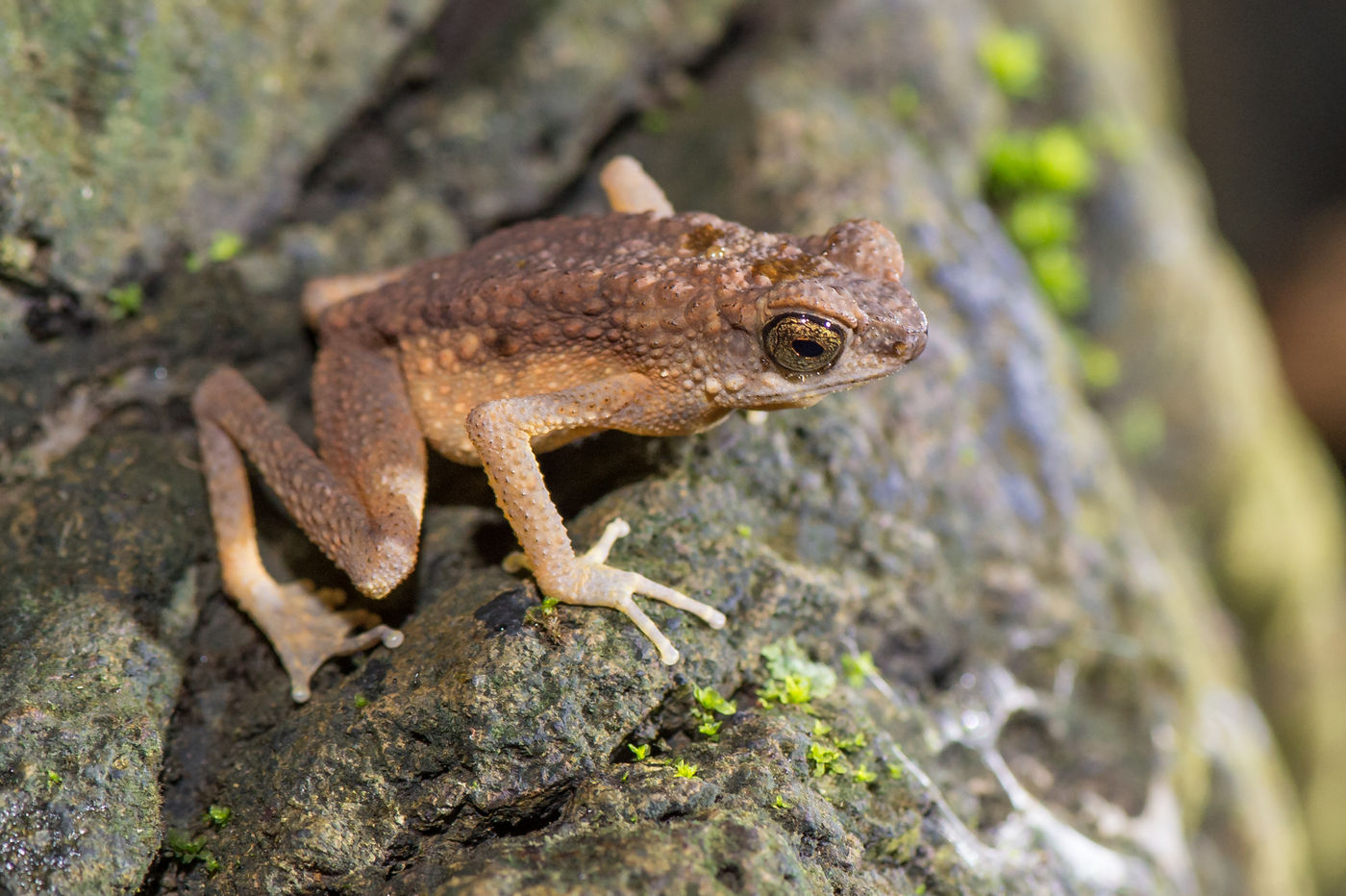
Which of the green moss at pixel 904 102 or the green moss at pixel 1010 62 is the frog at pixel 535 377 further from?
the green moss at pixel 1010 62

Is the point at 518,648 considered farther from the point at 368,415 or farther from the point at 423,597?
the point at 368,415

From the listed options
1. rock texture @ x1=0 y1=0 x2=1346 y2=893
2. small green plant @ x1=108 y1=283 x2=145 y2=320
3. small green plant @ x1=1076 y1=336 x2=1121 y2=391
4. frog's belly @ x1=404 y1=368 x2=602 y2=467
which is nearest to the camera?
rock texture @ x1=0 y1=0 x2=1346 y2=893

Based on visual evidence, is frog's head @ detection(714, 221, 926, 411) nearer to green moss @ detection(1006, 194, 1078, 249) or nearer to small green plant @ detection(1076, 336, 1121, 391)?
green moss @ detection(1006, 194, 1078, 249)

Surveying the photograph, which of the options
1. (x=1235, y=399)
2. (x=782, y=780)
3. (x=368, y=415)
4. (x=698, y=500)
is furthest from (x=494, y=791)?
(x=1235, y=399)

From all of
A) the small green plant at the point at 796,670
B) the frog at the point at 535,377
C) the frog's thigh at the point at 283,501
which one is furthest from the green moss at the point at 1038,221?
the frog's thigh at the point at 283,501

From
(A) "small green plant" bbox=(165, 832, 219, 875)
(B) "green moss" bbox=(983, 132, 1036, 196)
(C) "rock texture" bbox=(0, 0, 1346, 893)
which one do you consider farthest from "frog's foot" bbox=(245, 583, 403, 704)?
(B) "green moss" bbox=(983, 132, 1036, 196)
